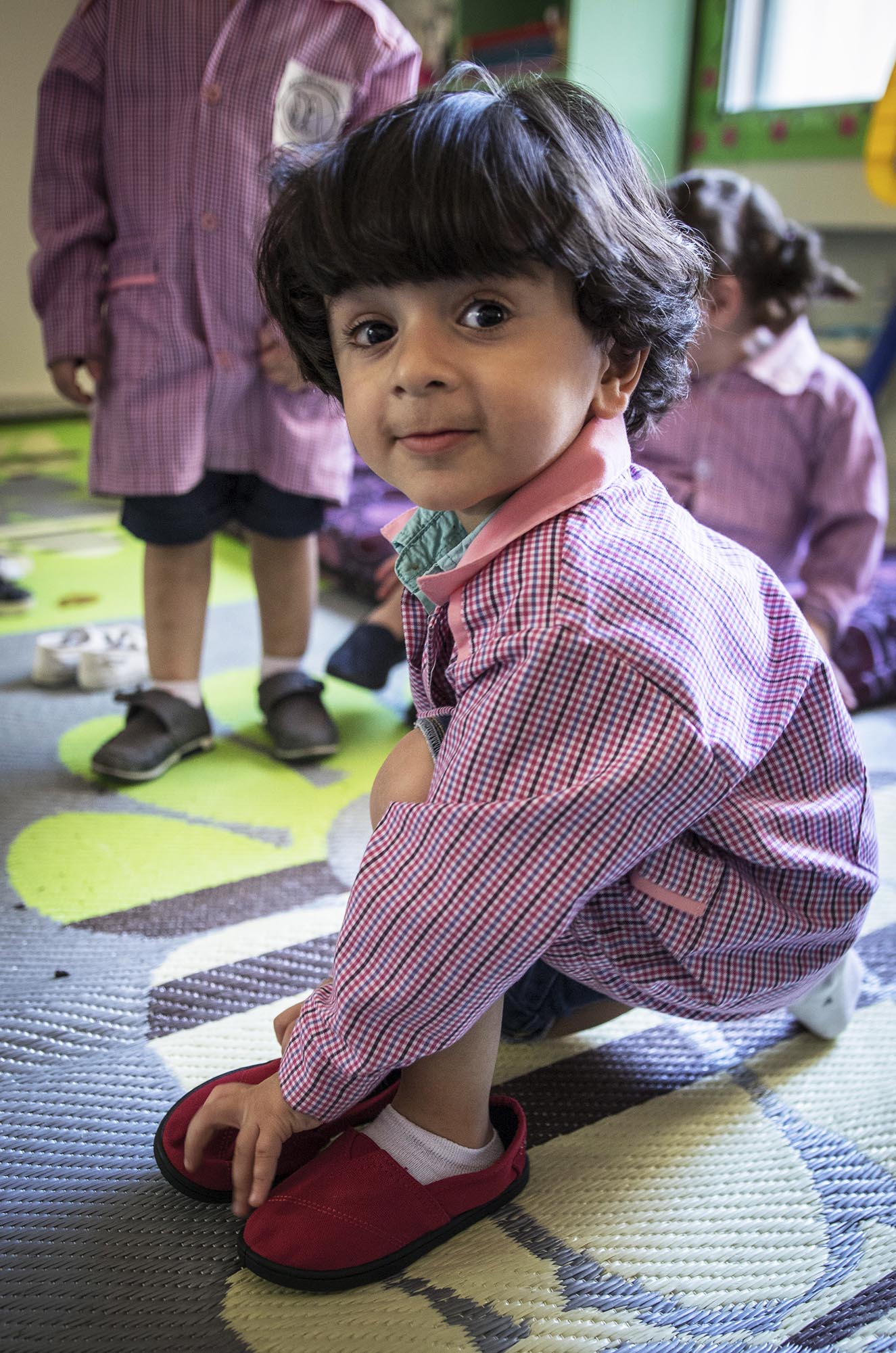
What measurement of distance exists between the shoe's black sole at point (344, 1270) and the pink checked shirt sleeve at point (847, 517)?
34.4 inches

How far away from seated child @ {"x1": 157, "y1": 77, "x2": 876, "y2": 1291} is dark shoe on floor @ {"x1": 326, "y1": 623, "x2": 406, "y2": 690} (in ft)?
2.05

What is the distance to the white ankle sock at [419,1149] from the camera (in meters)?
0.60

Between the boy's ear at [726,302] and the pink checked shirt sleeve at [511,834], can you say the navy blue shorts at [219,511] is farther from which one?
the pink checked shirt sleeve at [511,834]

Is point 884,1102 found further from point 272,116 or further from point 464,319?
point 272,116

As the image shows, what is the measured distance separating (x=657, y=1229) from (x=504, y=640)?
351 millimetres

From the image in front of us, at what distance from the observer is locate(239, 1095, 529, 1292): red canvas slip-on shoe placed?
57 centimetres

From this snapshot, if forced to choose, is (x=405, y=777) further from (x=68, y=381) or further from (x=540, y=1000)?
(x=68, y=381)

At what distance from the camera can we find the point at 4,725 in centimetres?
126

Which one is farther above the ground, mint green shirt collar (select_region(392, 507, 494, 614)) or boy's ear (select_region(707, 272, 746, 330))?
boy's ear (select_region(707, 272, 746, 330))

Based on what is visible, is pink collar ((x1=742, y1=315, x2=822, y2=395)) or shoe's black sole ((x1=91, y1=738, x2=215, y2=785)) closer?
shoe's black sole ((x1=91, y1=738, x2=215, y2=785))

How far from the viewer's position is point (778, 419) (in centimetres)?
132

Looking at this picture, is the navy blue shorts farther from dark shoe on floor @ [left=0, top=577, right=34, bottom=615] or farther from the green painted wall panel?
the green painted wall panel

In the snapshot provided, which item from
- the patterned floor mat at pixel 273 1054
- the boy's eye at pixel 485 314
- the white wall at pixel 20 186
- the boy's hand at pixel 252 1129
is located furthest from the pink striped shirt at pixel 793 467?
the white wall at pixel 20 186

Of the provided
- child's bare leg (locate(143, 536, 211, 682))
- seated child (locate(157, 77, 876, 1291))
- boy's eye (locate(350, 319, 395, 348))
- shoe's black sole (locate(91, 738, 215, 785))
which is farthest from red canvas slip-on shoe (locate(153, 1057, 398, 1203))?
child's bare leg (locate(143, 536, 211, 682))
